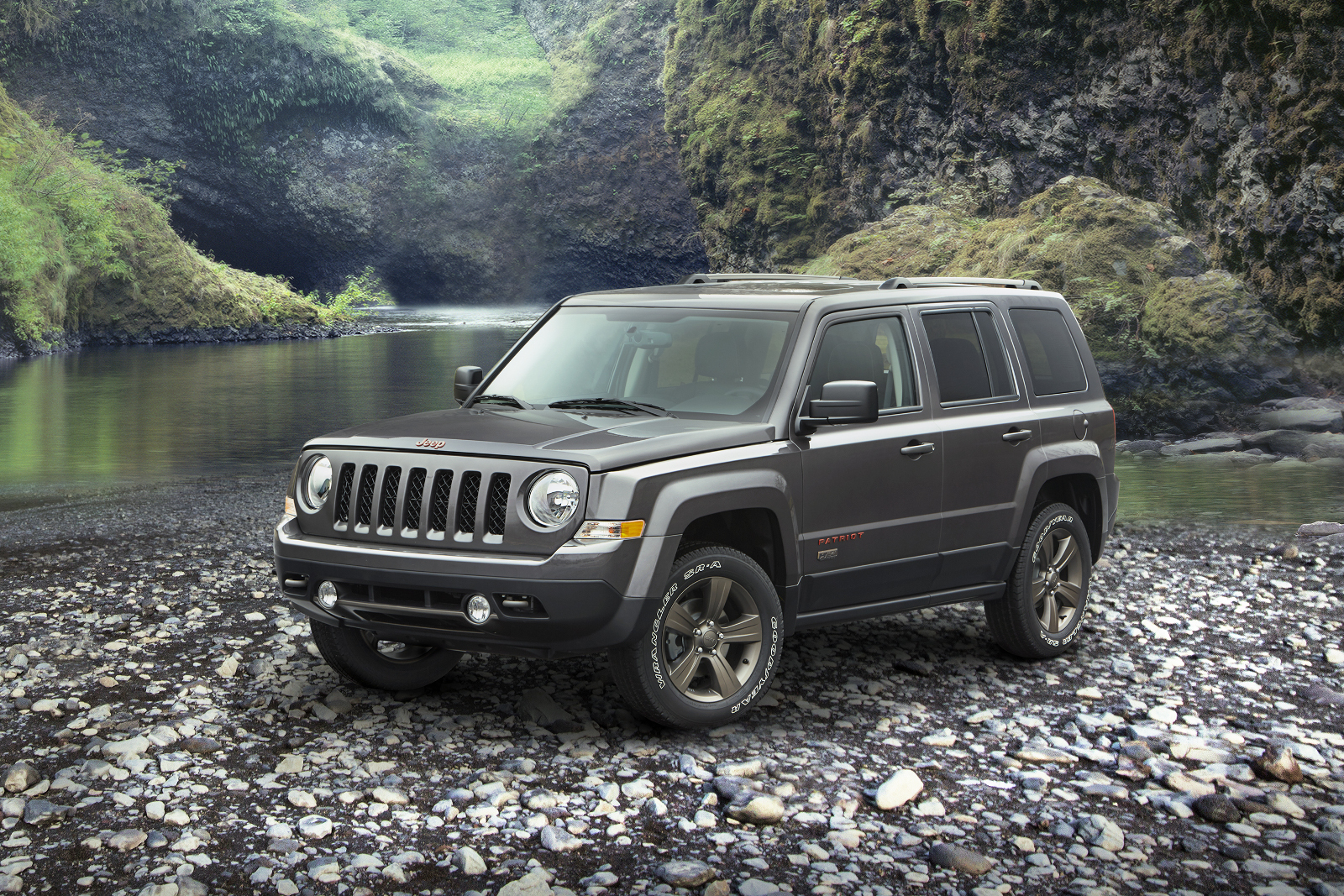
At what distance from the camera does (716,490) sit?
17.9 ft

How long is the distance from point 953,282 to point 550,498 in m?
3.12

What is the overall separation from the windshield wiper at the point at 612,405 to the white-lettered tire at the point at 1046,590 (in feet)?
7.59

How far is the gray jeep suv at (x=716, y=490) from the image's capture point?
17.2ft

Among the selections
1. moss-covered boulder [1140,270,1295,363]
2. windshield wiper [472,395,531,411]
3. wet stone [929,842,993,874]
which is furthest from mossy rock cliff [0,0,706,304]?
wet stone [929,842,993,874]

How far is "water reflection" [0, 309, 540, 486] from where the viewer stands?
19141 mm

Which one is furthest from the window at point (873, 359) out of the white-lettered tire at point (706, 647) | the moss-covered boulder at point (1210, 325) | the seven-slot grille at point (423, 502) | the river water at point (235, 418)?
the moss-covered boulder at point (1210, 325)

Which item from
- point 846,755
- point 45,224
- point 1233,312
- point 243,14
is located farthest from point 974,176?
point 243,14

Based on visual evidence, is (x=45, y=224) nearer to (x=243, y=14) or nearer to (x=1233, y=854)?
(x=243, y=14)

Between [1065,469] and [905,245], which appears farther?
[905,245]

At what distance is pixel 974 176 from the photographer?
32062 millimetres

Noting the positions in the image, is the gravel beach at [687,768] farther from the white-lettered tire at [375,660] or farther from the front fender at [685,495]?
the front fender at [685,495]

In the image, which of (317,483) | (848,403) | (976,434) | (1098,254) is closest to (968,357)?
(976,434)

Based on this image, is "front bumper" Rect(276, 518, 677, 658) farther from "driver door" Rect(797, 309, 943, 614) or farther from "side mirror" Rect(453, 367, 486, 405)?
"side mirror" Rect(453, 367, 486, 405)

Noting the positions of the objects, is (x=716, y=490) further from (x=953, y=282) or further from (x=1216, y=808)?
(x=953, y=282)
